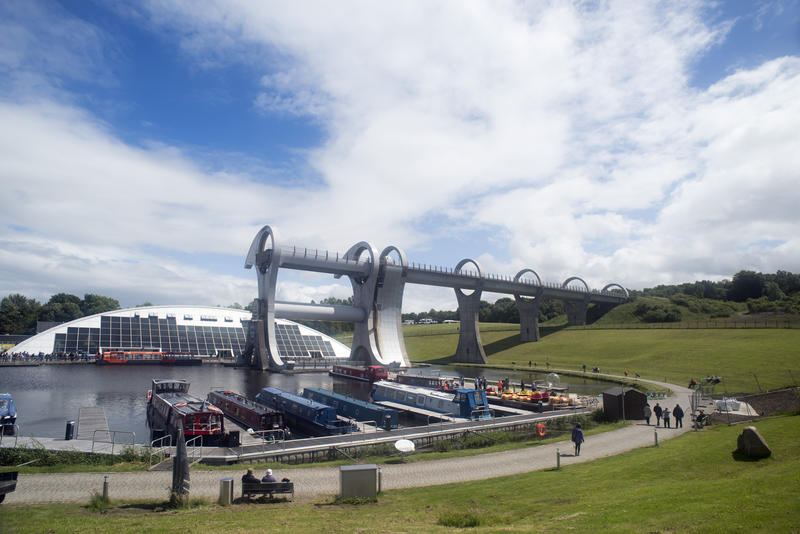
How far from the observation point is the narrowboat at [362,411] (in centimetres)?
2965

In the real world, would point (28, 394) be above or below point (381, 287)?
below

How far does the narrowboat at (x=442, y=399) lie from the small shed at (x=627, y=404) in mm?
7965

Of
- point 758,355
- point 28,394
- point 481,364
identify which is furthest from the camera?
point 481,364

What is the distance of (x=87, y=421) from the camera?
1102 inches

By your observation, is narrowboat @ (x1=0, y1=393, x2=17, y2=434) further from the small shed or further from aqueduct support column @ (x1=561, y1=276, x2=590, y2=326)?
aqueduct support column @ (x1=561, y1=276, x2=590, y2=326)

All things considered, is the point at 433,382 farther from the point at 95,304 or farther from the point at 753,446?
the point at 95,304

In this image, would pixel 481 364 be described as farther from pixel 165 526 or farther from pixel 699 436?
pixel 165 526

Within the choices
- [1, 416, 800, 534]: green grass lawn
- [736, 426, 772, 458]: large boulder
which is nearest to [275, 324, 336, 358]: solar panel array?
[1, 416, 800, 534]: green grass lawn

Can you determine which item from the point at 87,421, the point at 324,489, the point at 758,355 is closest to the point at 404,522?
the point at 324,489

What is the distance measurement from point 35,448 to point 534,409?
30761 mm

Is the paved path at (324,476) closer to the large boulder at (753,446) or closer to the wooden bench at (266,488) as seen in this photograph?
the wooden bench at (266,488)

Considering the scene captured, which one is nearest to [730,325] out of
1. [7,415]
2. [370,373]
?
[370,373]

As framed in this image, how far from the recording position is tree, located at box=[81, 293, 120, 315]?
484 feet

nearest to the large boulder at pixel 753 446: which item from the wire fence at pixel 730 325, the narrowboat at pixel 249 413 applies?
the narrowboat at pixel 249 413
